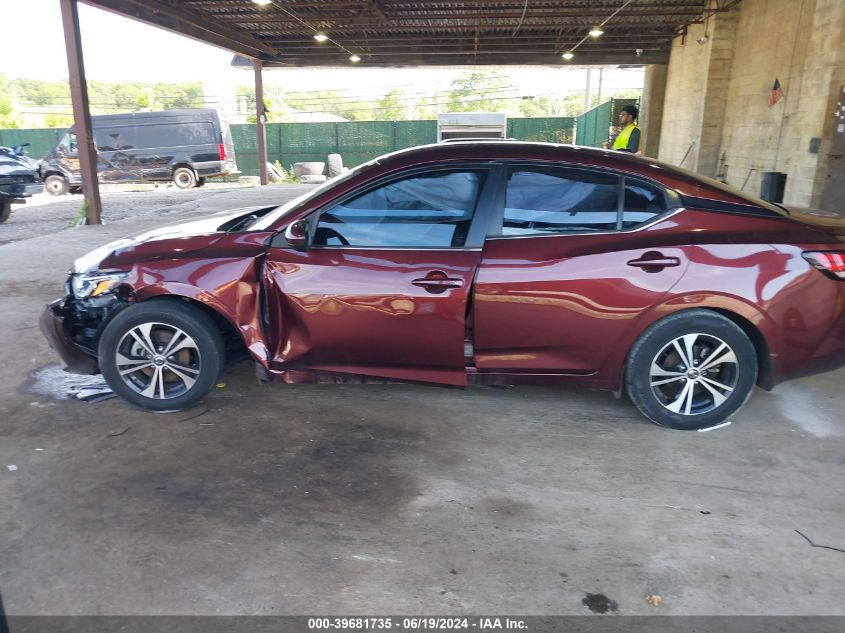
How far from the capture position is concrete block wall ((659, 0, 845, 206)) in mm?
9430

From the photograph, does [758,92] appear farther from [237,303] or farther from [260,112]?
[260,112]

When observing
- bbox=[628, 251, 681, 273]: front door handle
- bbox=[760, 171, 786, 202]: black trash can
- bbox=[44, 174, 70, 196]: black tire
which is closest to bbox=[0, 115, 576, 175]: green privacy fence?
bbox=[44, 174, 70, 196]: black tire

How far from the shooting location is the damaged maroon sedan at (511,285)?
355 centimetres

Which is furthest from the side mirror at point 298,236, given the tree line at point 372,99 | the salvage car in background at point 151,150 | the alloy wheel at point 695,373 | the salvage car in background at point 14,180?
the tree line at point 372,99

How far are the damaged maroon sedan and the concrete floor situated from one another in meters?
0.34

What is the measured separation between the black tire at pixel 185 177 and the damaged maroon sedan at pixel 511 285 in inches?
773

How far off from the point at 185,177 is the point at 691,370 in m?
Answer: 21.5

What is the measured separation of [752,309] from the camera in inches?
139

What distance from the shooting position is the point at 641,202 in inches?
144

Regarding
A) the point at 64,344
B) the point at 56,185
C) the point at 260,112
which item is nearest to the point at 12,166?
the point at 56,185

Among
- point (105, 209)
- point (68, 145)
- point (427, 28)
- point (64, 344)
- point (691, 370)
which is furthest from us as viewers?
point (68, 145)

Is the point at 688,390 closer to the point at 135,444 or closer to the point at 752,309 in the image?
the point at 752,309

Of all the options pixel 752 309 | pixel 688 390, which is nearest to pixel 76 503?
pixel 688 390

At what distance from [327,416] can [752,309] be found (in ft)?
8.34
